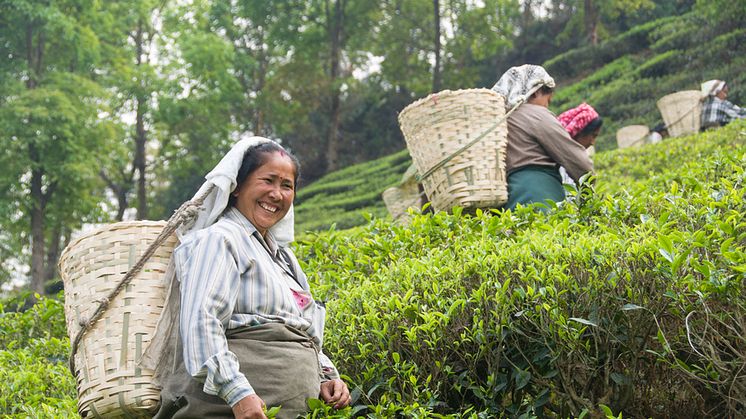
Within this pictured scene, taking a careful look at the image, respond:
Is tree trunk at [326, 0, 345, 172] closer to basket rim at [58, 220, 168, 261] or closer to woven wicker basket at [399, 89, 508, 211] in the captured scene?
woven wicker basket at [399, 89, 508, 211]

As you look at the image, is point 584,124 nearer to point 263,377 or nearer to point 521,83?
point 521,83

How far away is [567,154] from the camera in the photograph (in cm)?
464

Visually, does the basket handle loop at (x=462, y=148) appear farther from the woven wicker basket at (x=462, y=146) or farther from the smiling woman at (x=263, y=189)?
the smiling woman at (x=263, y=189)

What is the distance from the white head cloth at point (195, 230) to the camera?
8.25 feet

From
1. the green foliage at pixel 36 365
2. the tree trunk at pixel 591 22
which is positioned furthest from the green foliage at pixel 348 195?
the green foliage at pixel 36 365

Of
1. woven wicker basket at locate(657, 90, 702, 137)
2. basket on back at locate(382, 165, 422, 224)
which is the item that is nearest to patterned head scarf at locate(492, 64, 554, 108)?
basket on back at locate(382, 165, 422, 224)

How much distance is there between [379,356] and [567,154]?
203cm

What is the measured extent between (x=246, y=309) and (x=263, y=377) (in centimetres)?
20

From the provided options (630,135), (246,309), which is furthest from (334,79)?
(246,309)

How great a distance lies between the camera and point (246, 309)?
2527 mm

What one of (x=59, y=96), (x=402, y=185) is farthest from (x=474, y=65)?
(x=402, y=185)

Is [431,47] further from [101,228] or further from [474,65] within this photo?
[101,228]

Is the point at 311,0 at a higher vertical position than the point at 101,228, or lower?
higher

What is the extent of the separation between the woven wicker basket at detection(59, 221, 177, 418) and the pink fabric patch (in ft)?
1.34
